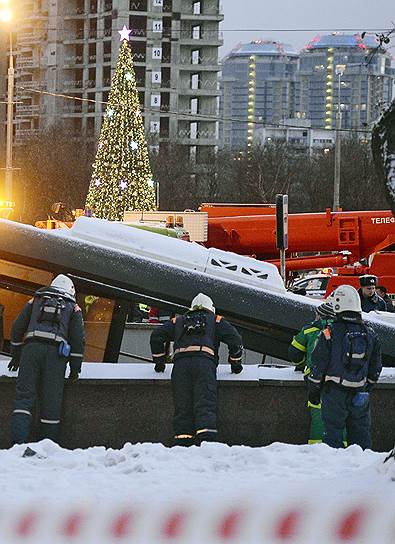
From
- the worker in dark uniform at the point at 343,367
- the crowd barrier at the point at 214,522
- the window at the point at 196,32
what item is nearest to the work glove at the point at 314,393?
the worker in dark uniform at the point at 343,367

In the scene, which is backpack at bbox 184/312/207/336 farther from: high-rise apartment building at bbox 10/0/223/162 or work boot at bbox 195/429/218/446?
high-rise apartment building at bbox 10/0/223/162

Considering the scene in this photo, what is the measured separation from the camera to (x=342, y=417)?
11484mm

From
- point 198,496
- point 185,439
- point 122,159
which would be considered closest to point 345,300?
point 185,439

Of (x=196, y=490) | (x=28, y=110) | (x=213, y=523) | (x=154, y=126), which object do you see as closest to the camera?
(x=213, y=523)

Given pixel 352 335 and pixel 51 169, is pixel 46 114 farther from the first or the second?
pixel 352 335

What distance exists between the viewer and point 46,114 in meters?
141

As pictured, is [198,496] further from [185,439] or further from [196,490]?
[185,439]

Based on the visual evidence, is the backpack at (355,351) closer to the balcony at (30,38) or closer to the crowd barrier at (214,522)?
the crowd barrier at (214,522)

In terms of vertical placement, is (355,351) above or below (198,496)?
below

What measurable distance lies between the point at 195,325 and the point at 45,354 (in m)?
1.26

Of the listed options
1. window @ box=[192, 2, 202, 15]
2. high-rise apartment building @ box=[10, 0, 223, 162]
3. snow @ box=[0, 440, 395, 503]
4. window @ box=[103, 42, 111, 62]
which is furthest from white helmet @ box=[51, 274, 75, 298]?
window @ box=[192, 2, 202, 15]

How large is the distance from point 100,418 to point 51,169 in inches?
3030

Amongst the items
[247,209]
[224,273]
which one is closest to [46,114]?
[247,209]

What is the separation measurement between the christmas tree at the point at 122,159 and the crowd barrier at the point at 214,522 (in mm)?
45892
